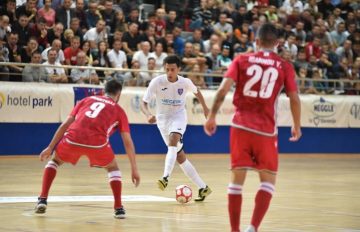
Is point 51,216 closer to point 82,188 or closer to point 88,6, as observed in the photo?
point 82,188

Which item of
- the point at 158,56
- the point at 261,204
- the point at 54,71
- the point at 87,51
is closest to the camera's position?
the point at 261,204

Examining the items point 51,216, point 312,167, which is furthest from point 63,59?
point 51,216

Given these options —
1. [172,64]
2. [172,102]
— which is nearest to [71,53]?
[172,102]

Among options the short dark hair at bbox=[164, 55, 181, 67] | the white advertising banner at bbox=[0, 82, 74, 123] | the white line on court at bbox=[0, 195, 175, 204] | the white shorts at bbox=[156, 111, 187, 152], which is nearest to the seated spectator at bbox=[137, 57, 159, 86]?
the white advertising banner at bbox=[0, 82, 74, 123]

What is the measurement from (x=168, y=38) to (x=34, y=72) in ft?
17.7

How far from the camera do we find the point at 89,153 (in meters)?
10.6

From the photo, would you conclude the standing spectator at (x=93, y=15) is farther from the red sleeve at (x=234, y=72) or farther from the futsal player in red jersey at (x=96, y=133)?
the red sleeve at (x=234, y=72)

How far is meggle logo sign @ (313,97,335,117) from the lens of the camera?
2888 cm

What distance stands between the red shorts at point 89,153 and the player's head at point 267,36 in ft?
9.38

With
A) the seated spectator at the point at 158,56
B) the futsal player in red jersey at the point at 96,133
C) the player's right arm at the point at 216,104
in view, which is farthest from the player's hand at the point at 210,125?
the seated spectator at the point at 158,56

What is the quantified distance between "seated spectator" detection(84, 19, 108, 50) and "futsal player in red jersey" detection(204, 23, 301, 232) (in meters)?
16.0

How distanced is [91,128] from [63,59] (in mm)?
13157

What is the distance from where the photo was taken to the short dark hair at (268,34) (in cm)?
873

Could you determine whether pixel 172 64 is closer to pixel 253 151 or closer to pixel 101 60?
pixel 253 151
